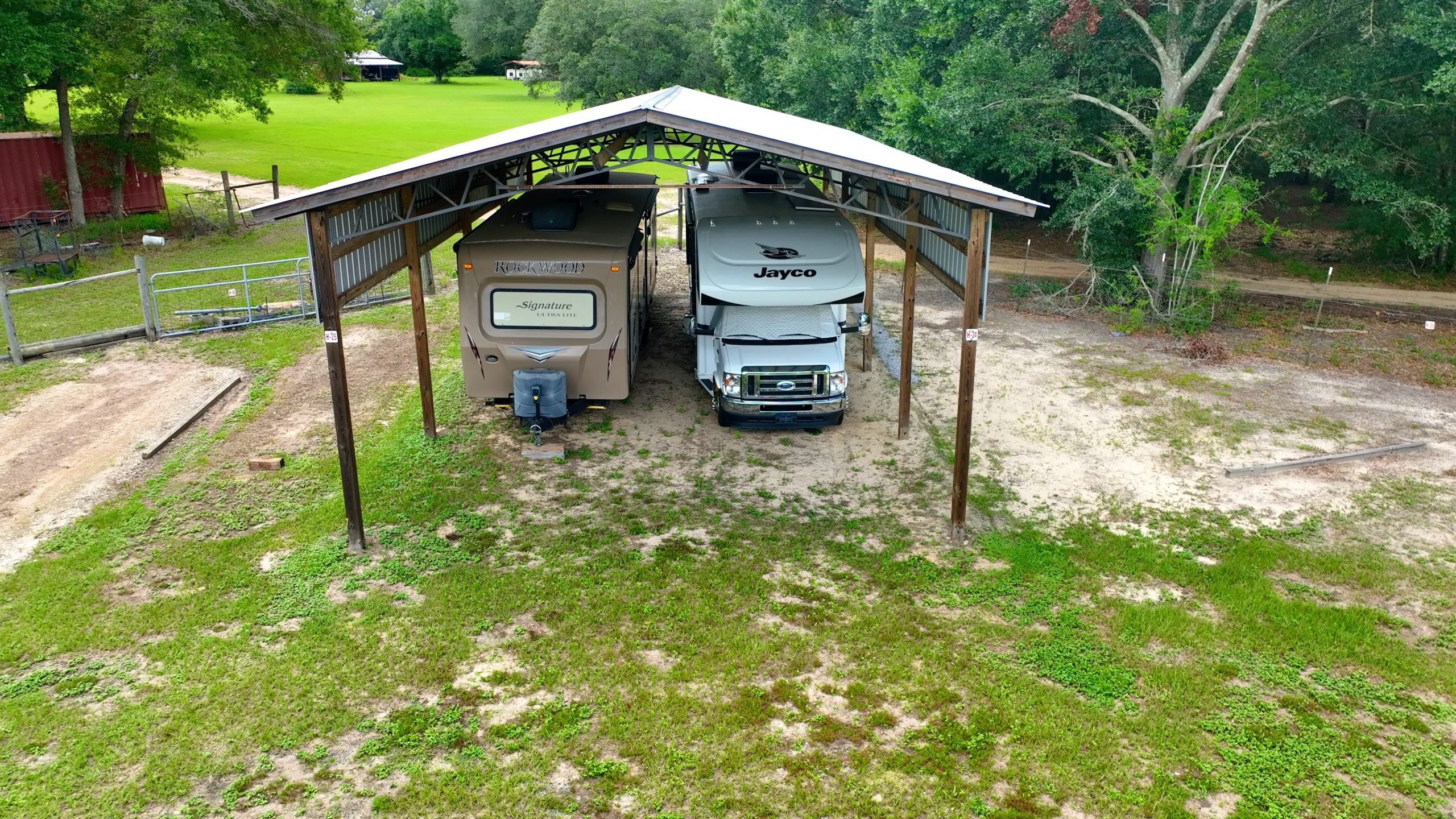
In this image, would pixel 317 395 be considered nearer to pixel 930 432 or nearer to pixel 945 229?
pixel 930 432

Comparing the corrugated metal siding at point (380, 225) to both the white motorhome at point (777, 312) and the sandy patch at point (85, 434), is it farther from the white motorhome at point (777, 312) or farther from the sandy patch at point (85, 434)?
the sandy patch at point (85, 434)

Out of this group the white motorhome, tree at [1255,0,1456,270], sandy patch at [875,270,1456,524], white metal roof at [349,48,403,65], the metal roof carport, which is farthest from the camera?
white metal roof at [349,48,403,65]

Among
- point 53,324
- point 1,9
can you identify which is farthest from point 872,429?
point 1,9

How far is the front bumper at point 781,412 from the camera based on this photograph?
14.2 m

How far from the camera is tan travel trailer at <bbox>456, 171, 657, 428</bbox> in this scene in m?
13.3

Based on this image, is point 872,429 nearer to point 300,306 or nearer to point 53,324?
point 300,306

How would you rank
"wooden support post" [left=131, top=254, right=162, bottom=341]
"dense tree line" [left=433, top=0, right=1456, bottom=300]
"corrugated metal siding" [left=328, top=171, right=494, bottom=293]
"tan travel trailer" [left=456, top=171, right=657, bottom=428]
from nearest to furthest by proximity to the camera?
"corrugated metal siding" [left=328, top=171, right=494, bottom=293]
"tan travel trailer" [left=456, top=171, right=657, bottom=428]
"wooden support post" [left=131, top=254, right=162, bottom=341]
"dense tree line" [left=433, top=0, right=1456, bottom=300]

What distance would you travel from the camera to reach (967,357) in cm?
1094

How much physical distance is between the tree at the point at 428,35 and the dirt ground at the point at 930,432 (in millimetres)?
89957

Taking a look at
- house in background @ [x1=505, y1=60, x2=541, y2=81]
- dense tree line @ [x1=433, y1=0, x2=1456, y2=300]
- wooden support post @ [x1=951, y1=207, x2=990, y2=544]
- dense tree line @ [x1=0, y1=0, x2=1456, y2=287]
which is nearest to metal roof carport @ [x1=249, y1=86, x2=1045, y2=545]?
wooden support post @ [x1=951, y1=207, x2=990, y2=544]

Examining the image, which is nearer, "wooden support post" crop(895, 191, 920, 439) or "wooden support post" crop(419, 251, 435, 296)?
"wooden support post" crop(895, 191, 920, 439)

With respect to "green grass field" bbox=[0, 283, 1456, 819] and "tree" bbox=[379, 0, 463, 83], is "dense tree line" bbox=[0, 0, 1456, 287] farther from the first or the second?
"tree" bbox=[379, 0, 463, 83]

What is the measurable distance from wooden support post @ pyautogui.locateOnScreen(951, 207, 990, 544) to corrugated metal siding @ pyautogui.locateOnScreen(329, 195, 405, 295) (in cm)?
675

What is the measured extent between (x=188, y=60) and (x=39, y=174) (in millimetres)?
6492
